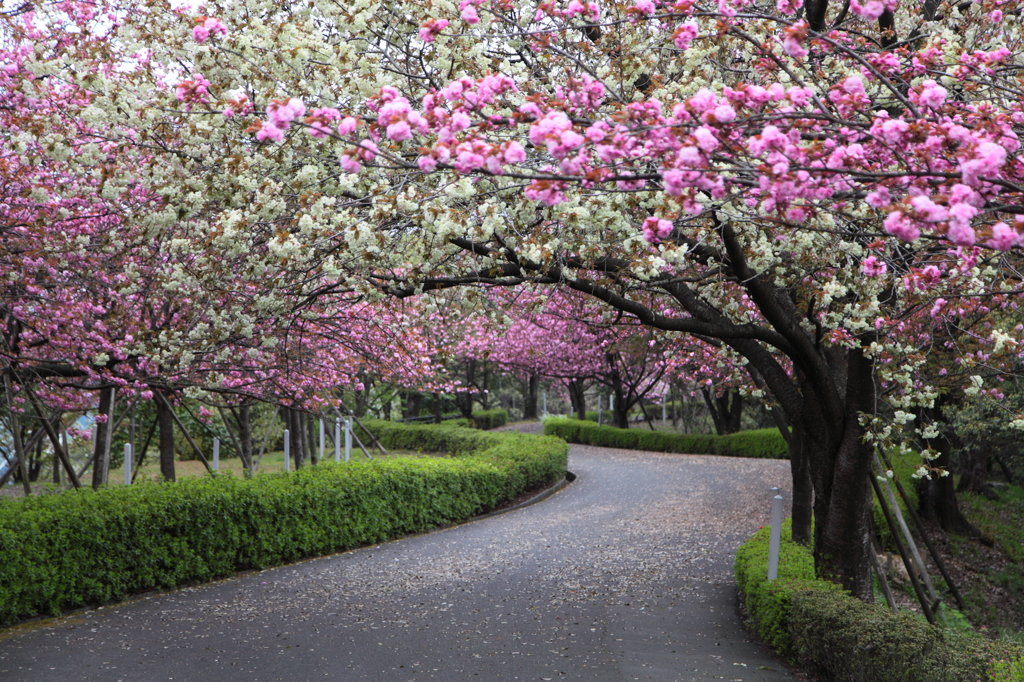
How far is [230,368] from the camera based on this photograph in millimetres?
9000

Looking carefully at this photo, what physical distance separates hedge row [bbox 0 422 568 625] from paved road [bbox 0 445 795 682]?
270 millimetres

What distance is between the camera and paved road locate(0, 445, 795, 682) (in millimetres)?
6051

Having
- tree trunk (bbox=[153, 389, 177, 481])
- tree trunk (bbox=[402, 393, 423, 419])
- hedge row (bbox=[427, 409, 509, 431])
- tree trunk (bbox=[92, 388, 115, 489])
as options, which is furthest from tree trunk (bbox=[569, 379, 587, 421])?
tree trunk (bbox=[92, 388, 115, 489])

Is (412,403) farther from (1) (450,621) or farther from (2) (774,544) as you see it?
(2) (774,544)

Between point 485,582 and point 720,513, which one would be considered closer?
point 485,582

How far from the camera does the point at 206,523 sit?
29.7 feet

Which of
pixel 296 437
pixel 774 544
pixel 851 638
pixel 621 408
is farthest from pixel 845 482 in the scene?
pixel 621 408

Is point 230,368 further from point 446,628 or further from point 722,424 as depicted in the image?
point 722,424

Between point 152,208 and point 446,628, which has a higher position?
point 152,208

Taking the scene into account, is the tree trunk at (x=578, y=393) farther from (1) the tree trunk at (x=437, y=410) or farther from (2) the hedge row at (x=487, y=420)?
(1) the tree trunk at (x=437, y=410)

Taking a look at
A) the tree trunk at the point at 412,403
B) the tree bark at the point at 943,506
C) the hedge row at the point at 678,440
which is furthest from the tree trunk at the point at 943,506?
the tree trunk at the point at 412,403

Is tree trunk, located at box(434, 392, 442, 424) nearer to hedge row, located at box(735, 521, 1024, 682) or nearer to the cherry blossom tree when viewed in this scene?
hedge row, located at box(735, 521, 1024, 682)

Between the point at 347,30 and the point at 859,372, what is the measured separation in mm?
4658

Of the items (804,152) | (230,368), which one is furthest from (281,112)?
(230,368)
